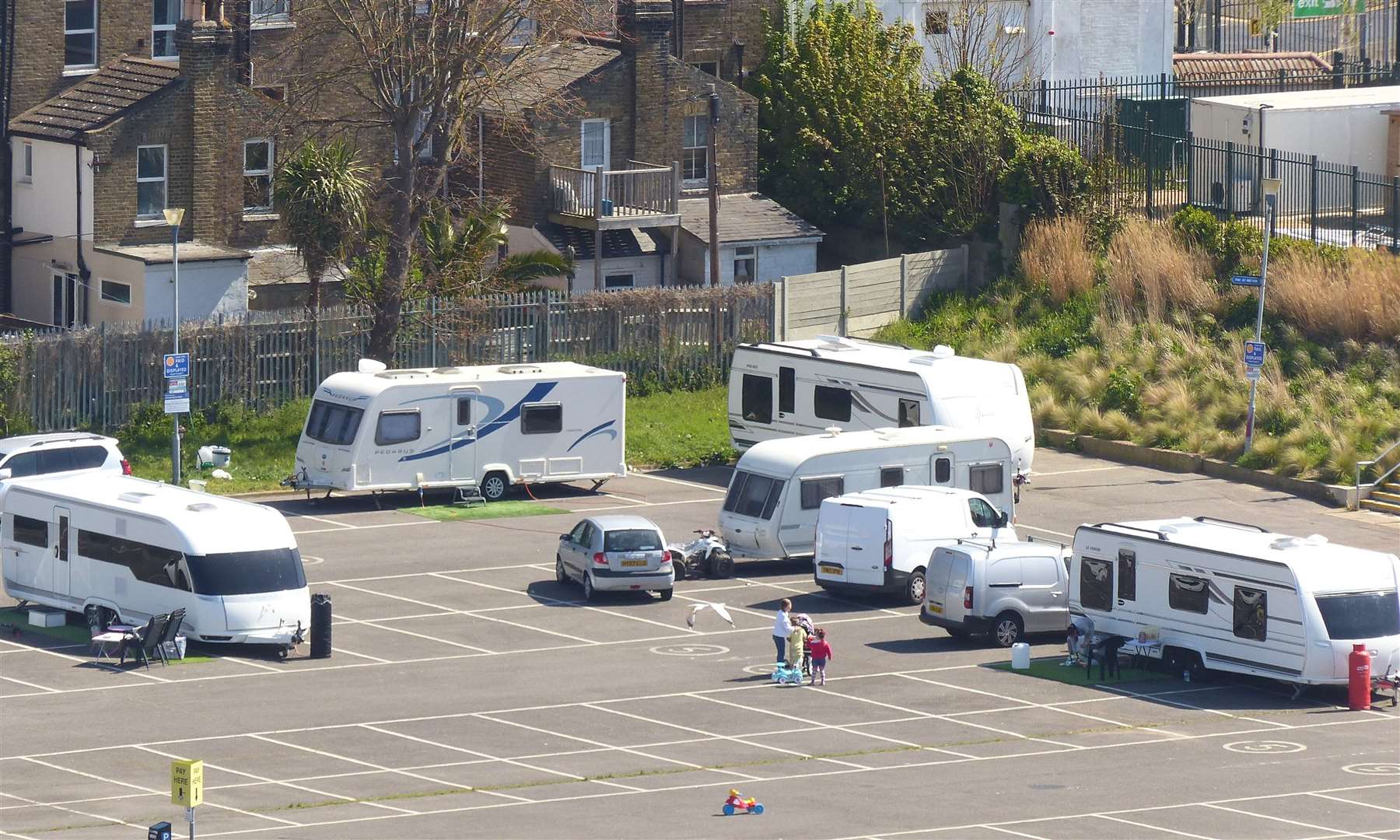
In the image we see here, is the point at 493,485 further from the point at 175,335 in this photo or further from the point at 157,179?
the point at 157,179

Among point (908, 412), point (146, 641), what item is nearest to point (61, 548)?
point (146, 641)

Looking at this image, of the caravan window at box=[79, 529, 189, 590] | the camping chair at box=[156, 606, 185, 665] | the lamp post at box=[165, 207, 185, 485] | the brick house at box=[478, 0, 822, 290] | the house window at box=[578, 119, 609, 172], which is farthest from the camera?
the house window at box=[578, 119, 609, 172]

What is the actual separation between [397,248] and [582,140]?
39.3 feet

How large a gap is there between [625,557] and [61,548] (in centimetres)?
893

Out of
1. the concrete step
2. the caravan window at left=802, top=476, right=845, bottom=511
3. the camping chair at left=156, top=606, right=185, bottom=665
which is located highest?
the caravan window at left=802, top=476, right=845, bottom=511

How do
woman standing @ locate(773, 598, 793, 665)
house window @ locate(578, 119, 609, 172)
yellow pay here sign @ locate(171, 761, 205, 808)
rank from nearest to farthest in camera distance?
yellow pay here sign @ locate(171, 761, 205, 808), woman standing @ locate(773, 598, 793, 665), house window @ locate(578, 119, 609, 172)

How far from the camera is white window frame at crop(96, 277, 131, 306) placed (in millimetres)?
52312

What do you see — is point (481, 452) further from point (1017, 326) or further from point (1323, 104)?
point (1323, 104)

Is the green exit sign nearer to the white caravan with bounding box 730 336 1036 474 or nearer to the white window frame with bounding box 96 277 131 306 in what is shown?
the white caravan with bounding box 730 336 1036 474

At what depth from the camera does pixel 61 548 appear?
35.3m

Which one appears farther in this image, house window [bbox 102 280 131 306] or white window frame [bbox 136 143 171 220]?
white window frame [bbox 136 143 171 220]

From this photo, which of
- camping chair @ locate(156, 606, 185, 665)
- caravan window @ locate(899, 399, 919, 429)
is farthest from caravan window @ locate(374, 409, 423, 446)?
camping chair @ locate(156, 606, 185, 665)

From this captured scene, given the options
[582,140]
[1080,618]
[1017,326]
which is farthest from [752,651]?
Result: [582,140]

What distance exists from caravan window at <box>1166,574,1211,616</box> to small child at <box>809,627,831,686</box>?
5207mm
